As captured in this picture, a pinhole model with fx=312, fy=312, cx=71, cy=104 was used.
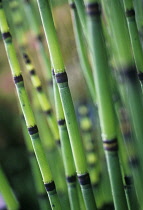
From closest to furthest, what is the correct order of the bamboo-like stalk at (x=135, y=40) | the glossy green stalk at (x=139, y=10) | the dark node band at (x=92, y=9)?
the dark node band at (x=92, y=9)
the bamboo-like stalk at (x=135, y=40)
the glossy green stalk at (x=139, y=10)

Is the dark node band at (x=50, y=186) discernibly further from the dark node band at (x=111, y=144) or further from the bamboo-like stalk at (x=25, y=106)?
the dark node band at (x=111, y=144)

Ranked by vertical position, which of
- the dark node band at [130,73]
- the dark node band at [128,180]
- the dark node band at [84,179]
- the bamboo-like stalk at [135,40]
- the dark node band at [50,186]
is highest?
the bamboo-like stalk at [135,40]

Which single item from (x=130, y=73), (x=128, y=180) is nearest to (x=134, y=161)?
(x=128, y=180)

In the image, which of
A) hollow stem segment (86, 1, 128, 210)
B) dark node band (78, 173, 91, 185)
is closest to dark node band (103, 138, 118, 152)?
hollow stem segment (86, 1, 128, 210)

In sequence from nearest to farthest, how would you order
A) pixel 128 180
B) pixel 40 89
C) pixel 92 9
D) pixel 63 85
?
pixel 92 9
pixel 63 85
pixel 128 180
pixel 40 89

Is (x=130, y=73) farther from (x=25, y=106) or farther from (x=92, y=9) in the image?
(x=25, y=106)

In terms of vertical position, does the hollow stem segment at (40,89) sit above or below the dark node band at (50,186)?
above

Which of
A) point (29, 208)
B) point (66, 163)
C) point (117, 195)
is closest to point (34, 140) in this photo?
point (66, 163)

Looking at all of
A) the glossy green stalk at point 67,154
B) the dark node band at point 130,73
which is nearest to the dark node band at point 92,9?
the dark node band at point 130,73

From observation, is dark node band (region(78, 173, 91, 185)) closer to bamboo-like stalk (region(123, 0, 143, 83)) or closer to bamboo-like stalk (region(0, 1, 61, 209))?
bamboo-like stalk (region(0, 1, 61, 209))
